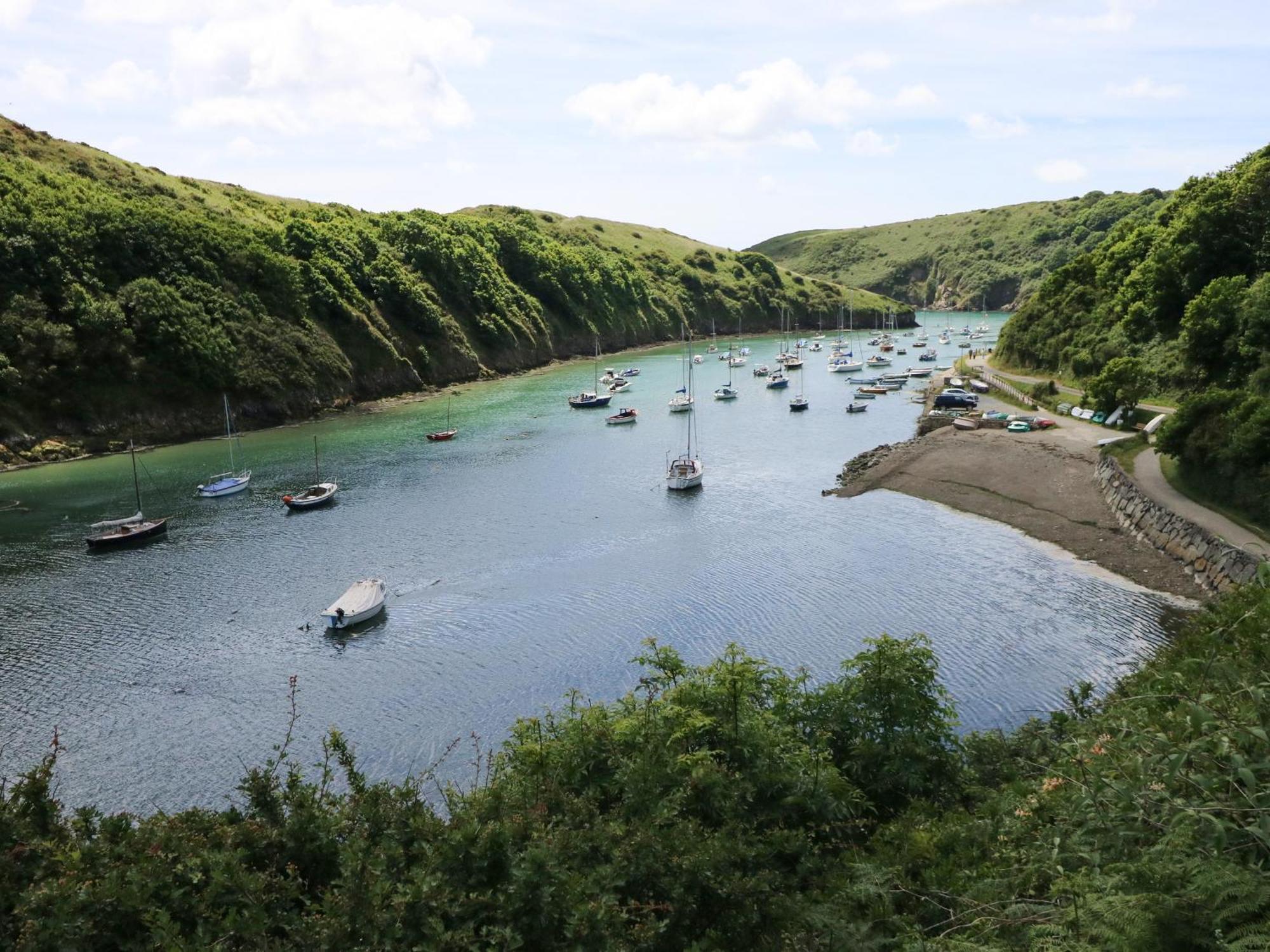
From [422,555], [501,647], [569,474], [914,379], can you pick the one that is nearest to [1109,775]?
[501,647]

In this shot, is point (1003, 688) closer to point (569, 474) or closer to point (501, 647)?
point (501, 647)

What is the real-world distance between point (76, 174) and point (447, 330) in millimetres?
45508

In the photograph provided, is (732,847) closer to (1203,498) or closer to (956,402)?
(1203,498)

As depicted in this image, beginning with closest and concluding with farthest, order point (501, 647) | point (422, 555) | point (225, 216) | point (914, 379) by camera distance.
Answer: point (501, 647) < point (422, 555) < point (225, 216) < point (914, 379)

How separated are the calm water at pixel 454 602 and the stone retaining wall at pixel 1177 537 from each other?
2.82m

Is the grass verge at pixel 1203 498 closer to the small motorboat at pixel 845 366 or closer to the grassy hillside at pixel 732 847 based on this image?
the grassy hillside at pixel 732 847

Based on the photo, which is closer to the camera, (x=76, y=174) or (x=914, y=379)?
(x=76, y=174)

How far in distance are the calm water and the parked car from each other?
19.4m

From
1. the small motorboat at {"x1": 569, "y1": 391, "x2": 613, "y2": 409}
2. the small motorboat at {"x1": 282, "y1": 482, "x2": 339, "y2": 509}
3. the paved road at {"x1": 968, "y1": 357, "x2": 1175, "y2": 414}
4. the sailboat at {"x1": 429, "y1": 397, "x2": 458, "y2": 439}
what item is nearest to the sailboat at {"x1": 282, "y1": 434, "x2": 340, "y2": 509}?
the small motorboat at {"x1": 282, "y1": 482, "x2": 339, "y2": 509}

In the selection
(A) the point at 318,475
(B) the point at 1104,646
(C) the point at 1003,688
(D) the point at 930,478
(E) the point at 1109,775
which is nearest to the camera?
(E) the point at 1109,775

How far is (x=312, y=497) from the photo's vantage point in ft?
197

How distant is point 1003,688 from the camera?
31.0 m

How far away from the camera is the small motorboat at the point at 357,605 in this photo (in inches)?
1534

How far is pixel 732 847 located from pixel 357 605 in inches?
1166
